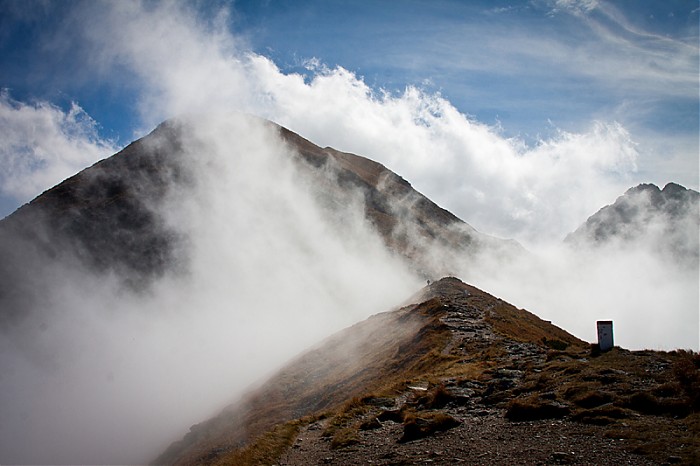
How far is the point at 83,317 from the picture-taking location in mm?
145375

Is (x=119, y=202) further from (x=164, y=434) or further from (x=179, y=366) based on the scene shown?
(x=164, y=434)

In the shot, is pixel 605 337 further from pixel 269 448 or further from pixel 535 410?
pixel 269 448

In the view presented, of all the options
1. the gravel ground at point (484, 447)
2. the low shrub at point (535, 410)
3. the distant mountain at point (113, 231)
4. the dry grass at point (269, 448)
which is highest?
the distant mountain at point (113, 231)

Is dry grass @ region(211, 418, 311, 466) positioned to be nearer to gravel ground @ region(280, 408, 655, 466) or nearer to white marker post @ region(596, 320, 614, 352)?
gravel ground @ region(280, 408, 655, 466)

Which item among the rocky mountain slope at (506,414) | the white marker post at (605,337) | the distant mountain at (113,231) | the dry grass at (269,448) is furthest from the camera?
the distant mountain at (113,231)

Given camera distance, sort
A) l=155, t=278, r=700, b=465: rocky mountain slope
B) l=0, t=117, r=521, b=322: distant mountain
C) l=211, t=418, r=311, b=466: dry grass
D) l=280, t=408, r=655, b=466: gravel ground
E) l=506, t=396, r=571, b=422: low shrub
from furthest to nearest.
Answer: l=0, t=117, r=521, b=322: distant mountain, l=211, t=418, r=311, b=466: dry grass, l=506, t=396, r=571, b=422: low shrub, l=155, t=278, r=700, b=465: rocky mountain slope, l=280, t=408, r=655, b=466: gravel ground

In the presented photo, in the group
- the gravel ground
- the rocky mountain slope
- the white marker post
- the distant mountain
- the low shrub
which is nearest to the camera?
the gravel ground

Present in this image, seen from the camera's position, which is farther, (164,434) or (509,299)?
(509,299)

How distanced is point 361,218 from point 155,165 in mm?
83848

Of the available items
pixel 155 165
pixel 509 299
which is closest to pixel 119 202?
pixel 155 165

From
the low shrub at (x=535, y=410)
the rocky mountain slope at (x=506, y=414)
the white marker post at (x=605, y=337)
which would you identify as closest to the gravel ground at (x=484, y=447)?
the rocky mountain slope at (x=506, y=414)

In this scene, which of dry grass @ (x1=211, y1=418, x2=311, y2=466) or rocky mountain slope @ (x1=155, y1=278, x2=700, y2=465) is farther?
dry grass @ (x1=211, y1=418, x2=311, y2=466)

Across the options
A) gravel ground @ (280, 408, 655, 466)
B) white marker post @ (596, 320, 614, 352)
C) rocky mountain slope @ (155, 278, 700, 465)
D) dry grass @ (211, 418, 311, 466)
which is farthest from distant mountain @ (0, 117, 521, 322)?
gravel ground @ (280, 408, 655, 466)

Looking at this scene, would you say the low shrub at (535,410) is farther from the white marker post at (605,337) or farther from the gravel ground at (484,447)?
the white marker post at (605,337)
